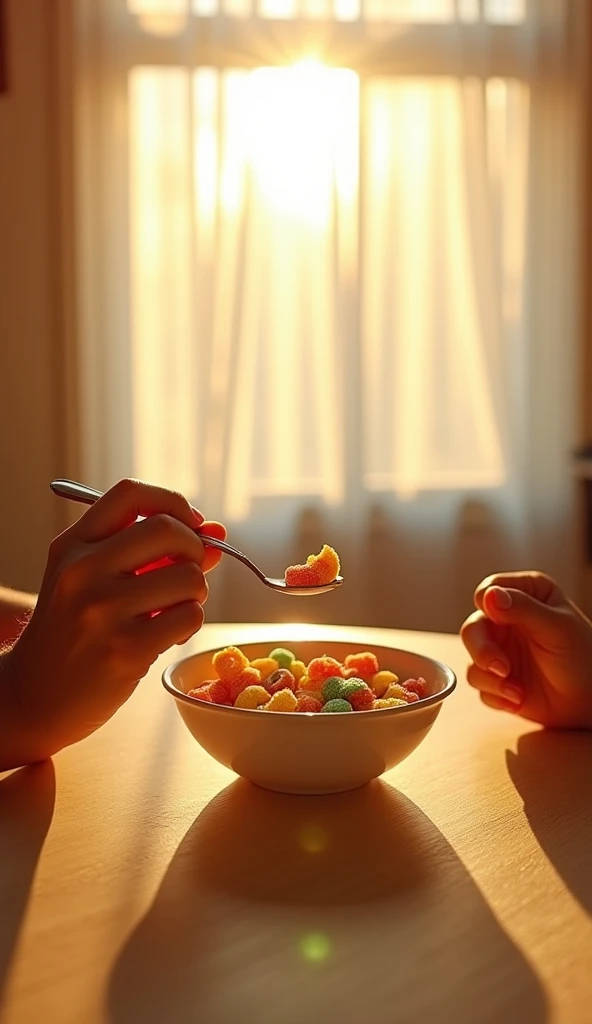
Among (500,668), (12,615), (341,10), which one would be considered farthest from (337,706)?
(341,10)

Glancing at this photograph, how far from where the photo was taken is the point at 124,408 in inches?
117

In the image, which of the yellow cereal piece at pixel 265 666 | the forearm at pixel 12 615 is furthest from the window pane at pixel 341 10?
the yellow cereal piece at pixel 265 666

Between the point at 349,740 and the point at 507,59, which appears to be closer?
the point at 349,740

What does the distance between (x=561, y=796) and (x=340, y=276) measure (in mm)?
2377

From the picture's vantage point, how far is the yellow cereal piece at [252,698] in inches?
31.2

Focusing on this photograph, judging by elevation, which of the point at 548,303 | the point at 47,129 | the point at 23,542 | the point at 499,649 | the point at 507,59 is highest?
the point at 507,59

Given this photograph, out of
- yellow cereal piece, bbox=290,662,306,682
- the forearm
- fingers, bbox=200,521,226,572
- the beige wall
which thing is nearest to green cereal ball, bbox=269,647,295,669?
yellow cereal piece, bbox=290,662,306,682

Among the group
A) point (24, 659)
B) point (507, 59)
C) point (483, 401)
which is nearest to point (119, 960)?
point (24, 659)

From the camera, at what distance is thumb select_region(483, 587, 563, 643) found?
0.95 m

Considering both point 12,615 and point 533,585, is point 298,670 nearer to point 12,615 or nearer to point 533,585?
point 533,585

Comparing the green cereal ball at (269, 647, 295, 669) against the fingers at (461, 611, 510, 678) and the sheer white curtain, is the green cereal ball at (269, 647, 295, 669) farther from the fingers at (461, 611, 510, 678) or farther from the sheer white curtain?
the sheer white curtain

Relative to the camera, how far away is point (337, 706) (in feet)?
2.52

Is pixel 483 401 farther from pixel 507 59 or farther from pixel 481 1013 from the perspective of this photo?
pixel 481 1013

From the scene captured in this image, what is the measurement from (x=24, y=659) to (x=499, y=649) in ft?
1.38
